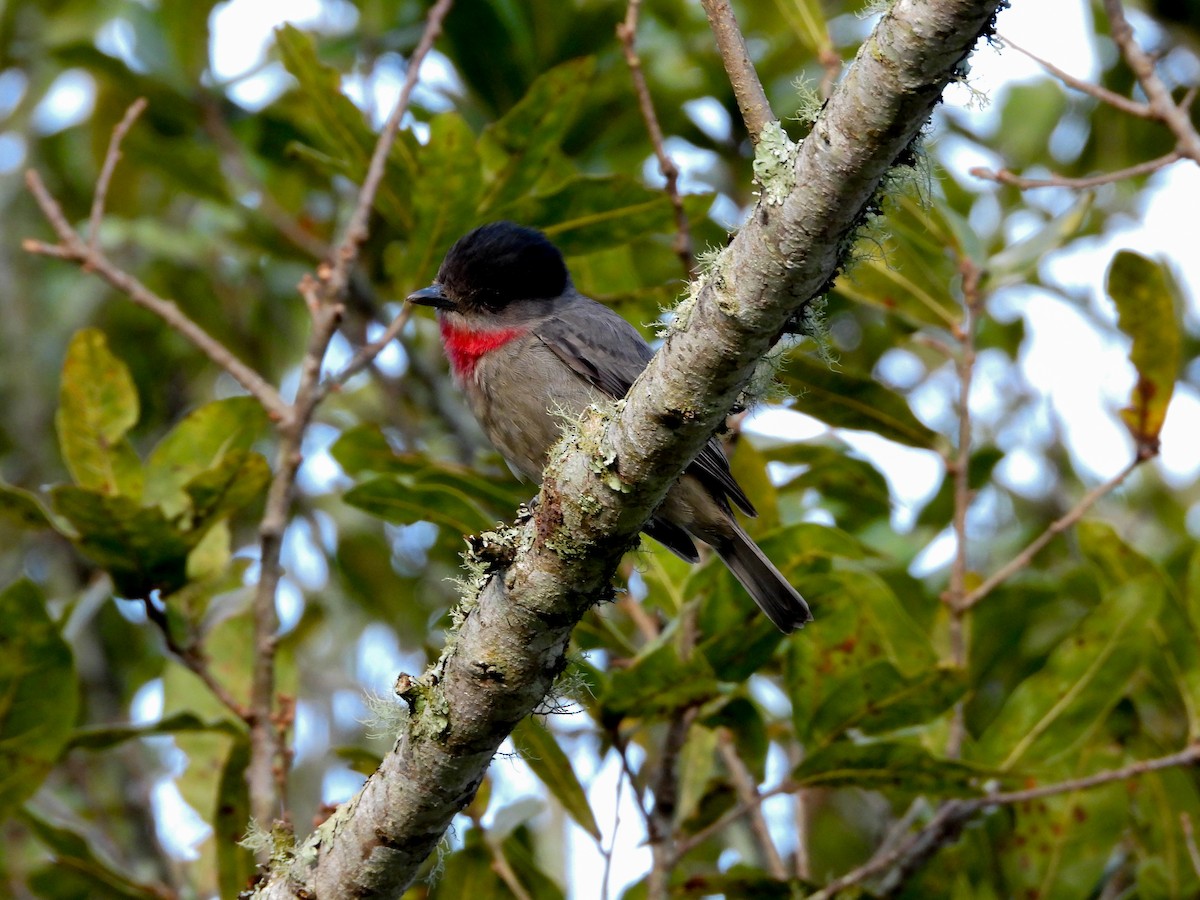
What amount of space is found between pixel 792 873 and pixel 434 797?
7.02 feet

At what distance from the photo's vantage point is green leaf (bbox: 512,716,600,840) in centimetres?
396

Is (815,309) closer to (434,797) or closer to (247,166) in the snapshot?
(434,797)

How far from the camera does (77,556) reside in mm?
6781

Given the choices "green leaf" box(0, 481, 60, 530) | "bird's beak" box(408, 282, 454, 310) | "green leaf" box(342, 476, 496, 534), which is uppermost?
"bird's beak" box(408, 282, 454, 310)

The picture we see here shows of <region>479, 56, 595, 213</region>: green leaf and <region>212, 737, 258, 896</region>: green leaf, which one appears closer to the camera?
<region>212, 737, 258, 896</region>: green leaf

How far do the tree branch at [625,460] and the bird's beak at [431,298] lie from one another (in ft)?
6.48

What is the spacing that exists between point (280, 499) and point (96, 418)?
800mm

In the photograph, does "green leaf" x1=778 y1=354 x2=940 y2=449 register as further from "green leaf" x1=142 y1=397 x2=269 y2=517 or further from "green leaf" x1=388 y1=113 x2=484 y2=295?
"green leaf" x1=142 y1=397 x2=269 y2=517

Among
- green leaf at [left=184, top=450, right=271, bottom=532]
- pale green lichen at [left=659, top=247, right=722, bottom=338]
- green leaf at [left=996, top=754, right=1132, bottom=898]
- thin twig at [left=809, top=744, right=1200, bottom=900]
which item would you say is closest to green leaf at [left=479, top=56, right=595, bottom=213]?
green leaf at [left=184, top=450, right=271, bottom=532]

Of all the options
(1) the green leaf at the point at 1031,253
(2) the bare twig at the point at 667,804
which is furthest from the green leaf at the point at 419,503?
(1) the green leaf at the point at 1031,253

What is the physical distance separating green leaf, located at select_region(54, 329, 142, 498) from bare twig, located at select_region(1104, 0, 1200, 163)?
117 inches

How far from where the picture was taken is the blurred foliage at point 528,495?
4.02 m

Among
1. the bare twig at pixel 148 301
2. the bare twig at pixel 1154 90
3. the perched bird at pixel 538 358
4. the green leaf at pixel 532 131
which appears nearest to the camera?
the bare twig at pixel 1154 90

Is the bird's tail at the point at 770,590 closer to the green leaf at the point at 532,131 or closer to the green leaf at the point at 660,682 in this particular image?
the green leaf at the point at 660,682
